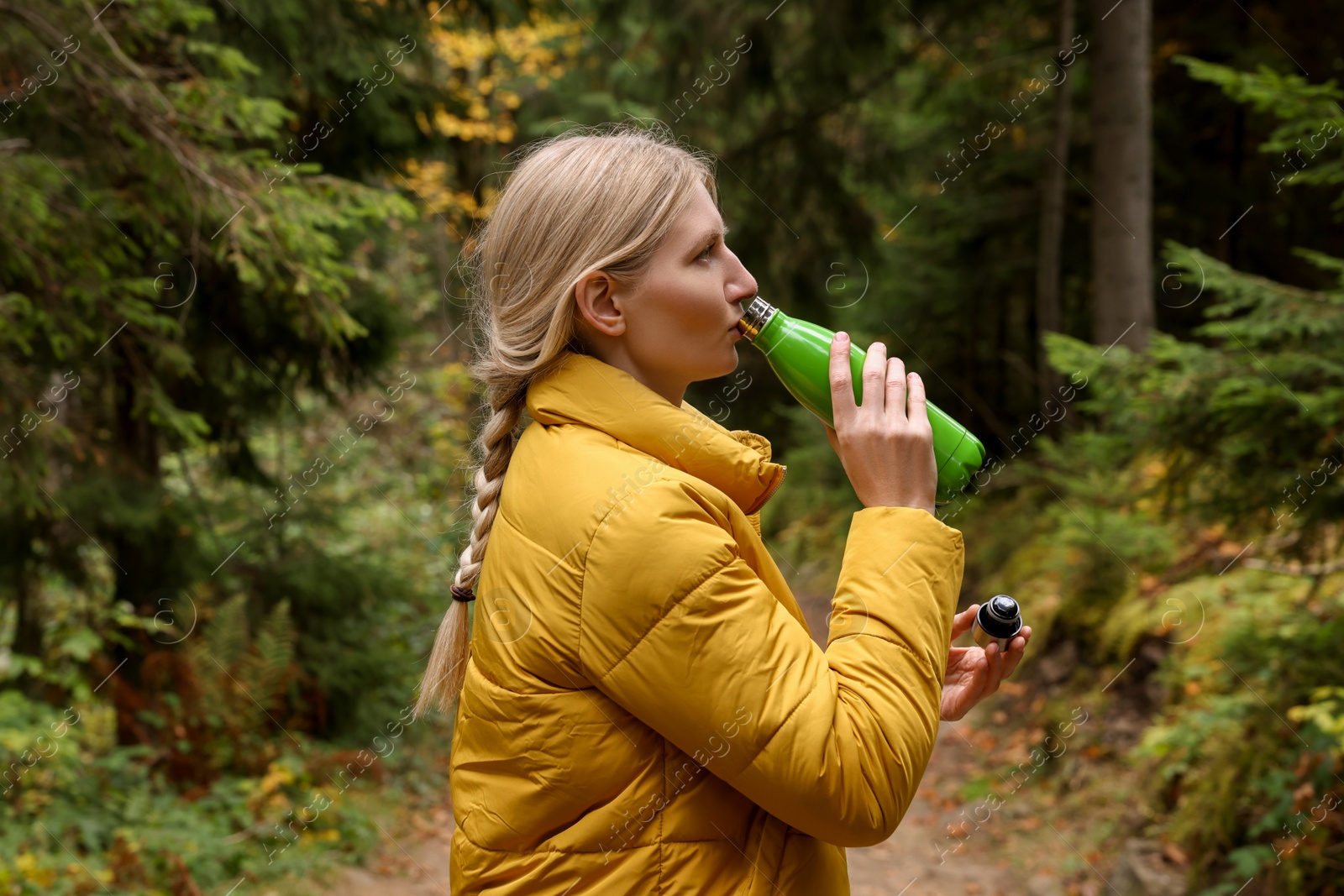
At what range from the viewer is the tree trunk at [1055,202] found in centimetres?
866

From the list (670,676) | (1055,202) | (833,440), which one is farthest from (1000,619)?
(1055,202)

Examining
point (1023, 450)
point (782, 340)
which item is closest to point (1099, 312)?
point (1023, 450)

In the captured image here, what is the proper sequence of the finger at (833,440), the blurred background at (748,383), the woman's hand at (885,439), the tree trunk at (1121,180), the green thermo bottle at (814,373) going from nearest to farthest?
the woman's hand at (885,439) → the finger at (833,440) → the green thermo bottle at (814,373) → the blurred background at (748,383) → the tree trunk at (1121,180)

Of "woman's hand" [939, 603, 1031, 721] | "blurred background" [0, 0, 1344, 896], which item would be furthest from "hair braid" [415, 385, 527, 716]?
"woman's hand" [939, 603, 1031, 721]

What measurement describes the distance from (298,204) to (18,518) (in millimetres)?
2433

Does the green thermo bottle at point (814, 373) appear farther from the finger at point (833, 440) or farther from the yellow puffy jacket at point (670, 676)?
the yellow puffy jacket at point (670, 676)

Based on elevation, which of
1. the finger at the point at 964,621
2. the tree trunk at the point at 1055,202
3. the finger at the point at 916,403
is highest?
the finger at the point at 916,403

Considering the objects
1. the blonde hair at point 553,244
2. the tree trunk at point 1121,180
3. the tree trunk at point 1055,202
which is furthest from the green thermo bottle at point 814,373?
the tree trunk at point 1055,202

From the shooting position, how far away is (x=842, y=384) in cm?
154

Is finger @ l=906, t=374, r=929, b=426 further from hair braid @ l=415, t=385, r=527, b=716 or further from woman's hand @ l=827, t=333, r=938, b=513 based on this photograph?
hair braid @ l=415, t=385, r=527, b=716

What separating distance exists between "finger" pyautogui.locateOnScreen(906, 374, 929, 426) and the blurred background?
2.89ft

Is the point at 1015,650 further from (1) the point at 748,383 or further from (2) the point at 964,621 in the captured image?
(1) the point at 748,383

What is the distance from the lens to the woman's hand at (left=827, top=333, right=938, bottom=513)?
4.82ft

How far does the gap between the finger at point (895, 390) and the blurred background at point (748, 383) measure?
0.87 metres
